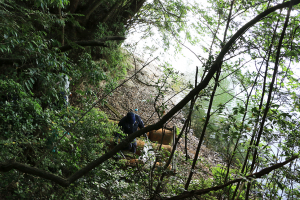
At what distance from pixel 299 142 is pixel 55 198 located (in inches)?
108

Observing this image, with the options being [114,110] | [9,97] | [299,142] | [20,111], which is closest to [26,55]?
[9,97]

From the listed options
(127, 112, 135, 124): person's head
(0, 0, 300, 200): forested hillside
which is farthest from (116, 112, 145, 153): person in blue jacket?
(0, 0, 300, 200): forested hillside

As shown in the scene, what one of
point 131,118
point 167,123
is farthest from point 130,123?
point 167,123

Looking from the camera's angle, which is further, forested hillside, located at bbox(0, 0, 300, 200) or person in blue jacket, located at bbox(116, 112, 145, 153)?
person in blue jacket, located at bbox(116, 112, 145, 153)

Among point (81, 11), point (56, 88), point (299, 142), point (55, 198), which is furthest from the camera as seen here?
point (81, 11)

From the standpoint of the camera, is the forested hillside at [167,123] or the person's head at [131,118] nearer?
the forested hillside at [167,123]

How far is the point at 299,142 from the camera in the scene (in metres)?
2.27

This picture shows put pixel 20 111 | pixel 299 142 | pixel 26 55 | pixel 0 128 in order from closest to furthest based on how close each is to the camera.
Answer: pixel 299 142 → pixel 0 128 → pixel 20 111 → pixel 26 55

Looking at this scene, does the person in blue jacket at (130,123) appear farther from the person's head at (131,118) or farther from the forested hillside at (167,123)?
the forested hillside at (167,123)

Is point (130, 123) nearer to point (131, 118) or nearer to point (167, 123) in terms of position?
point (131, 118)

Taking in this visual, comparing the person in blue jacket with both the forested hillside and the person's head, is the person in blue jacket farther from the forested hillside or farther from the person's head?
the forested hillside

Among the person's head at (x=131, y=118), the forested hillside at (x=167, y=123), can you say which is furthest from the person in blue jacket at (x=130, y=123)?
the forested hillside at (x=167, y=123)

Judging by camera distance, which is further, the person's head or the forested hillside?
the person's head

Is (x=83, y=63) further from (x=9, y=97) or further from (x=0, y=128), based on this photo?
(x=0, y=128)
